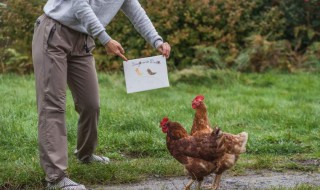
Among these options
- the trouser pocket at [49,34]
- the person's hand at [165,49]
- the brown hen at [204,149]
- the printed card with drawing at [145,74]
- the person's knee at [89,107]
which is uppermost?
the trouser pocket at [49,34]

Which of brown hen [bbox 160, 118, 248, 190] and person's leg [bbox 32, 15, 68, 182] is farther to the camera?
person's leg [bbox 32, 15, 68, 182]

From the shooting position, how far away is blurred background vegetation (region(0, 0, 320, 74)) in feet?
44.7

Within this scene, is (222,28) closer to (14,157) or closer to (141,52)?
(141,52)

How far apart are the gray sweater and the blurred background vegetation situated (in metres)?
7.15

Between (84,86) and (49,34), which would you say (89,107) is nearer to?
(84,86)

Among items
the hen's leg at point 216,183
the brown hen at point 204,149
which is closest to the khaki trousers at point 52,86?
the brown hen at point 204,149

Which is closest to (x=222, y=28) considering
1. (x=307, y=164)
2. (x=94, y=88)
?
(x=307, y=164)

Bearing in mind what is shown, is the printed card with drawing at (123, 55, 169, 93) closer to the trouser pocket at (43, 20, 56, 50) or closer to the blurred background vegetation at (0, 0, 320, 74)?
the trouser pocket at (43, 20, 56, 50)

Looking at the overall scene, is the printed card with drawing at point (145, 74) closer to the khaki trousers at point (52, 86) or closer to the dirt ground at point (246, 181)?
the khaki trousers at point (52, 86)

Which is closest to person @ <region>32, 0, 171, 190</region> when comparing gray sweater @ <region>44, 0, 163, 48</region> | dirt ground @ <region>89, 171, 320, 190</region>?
gray sweater @ <region>44, 0, 163, 48</region>

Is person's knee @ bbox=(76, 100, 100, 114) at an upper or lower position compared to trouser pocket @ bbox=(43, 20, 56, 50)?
lower

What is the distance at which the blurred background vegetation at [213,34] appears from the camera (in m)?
13.6

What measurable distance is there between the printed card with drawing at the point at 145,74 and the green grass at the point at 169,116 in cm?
97

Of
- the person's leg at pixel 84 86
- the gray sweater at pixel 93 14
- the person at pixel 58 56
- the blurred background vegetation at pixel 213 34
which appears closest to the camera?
the gray sweater at pixel 93 14
